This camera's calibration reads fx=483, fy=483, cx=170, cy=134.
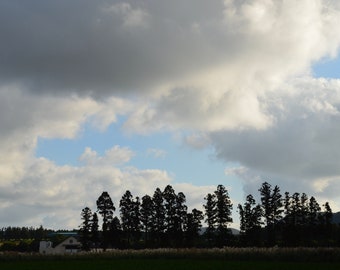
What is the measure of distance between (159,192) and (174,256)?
51729 mm

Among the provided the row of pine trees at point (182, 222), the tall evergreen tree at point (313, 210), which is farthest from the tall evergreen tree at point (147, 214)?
the tall evergreen tree at point (313, 210)

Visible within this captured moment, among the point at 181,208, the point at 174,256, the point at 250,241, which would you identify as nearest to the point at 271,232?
the point at 250,241

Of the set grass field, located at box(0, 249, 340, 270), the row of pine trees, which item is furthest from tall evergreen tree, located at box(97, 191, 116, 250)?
grass field, located at box(0, 249, 340, 270)

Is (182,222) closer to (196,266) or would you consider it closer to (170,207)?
(170,207)

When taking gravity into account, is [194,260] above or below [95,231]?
below

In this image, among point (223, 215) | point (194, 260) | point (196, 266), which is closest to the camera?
point (196, 266)

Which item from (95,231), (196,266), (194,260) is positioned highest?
(95,231)

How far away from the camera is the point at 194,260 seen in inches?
2068

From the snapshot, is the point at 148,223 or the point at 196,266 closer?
the point at 196,266

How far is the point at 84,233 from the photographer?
106312 millimetres

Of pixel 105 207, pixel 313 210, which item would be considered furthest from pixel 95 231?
pixel 313 210

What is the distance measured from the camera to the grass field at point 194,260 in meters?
41.8

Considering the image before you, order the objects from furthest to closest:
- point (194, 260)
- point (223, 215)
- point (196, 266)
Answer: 1. point (223, 215)
2. point (194, 260)
3. point (196, 266)

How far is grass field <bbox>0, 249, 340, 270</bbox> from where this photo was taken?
41.8 meters
